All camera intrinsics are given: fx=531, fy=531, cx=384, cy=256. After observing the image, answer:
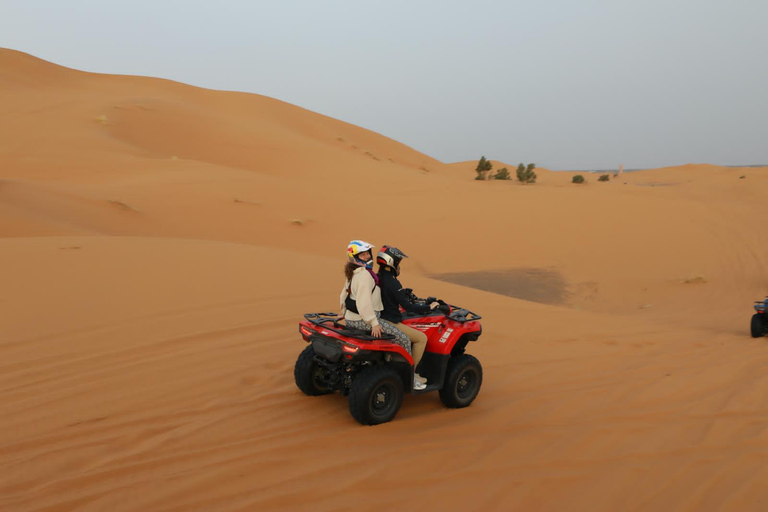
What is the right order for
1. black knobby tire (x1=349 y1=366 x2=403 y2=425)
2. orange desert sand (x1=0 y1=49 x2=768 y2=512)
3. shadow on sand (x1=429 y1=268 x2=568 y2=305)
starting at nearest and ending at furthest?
orange desert sand (x1=0 y1=49 x2=768 y2=512) < black knobby tire (x1=349 y1=366 x2=403 y2=425) < shadow on sand (x1=429 y1=268 x2=568 y2=305)

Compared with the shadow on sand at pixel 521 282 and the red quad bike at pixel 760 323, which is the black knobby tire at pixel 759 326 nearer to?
the red quad bike at pixel 760 323

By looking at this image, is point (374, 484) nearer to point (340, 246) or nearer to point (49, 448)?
point (49, 448)

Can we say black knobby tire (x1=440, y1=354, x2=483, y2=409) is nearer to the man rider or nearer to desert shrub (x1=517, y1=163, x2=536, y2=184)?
the man rider

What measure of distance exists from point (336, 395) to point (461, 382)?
1.28 meters

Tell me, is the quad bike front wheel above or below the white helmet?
below

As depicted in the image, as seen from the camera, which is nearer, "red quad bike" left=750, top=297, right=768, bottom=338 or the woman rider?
the woman rider

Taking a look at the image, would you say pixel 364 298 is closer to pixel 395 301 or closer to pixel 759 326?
pixel 395 301

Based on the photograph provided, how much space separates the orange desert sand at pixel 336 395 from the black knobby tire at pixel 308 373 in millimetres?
168

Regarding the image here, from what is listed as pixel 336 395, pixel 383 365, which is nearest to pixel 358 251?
pixel 383 365

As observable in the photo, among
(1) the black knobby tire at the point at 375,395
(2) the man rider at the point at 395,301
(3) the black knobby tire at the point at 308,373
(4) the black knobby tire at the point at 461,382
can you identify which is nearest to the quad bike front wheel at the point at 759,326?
(4) the black knobby tire at the point at 461,382

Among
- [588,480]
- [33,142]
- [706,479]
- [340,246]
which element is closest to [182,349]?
[588,480]

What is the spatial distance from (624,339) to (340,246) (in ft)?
37.2

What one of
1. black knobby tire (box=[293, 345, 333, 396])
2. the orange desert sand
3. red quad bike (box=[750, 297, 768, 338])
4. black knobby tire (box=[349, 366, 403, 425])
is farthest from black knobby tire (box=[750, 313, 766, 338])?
black knobby tire (box=[293, 345, 333, 396])

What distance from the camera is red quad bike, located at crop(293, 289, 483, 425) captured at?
182 inches
